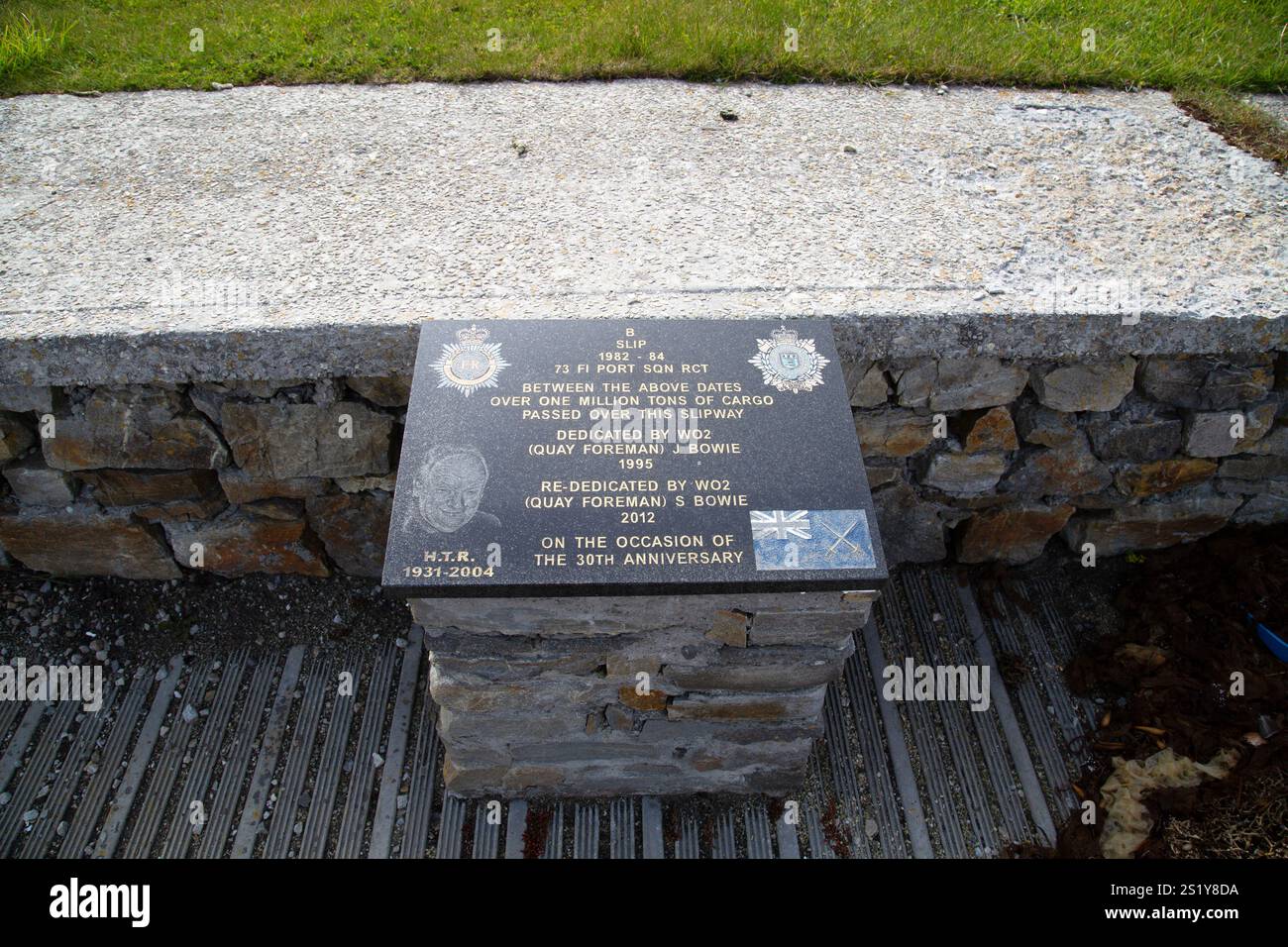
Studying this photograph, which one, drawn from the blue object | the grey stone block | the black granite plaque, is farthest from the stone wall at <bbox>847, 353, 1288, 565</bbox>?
the grey stone block

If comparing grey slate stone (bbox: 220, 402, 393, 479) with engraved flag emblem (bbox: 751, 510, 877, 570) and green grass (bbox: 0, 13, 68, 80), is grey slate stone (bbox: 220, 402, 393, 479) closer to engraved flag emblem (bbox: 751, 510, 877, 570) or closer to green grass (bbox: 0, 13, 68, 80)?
engraved flag emblem (bbox: 751, 510, 877, 570)

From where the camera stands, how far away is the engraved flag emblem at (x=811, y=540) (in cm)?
218

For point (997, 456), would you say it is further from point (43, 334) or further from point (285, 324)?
point (43, 334)

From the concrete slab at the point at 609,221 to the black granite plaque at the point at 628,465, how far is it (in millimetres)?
351

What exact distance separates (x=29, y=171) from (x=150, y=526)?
1614 mm

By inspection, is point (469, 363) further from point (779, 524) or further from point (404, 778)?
point (404, 778)

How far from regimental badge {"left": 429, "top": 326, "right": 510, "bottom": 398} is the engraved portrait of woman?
0.81 feet

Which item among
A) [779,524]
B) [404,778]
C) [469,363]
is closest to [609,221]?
[469,363]

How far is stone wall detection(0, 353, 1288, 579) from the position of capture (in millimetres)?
3139

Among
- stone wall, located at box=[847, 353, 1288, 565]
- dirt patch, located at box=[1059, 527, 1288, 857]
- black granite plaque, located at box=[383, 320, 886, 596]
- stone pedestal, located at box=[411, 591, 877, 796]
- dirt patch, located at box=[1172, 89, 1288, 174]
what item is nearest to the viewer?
black granite plaque, located at box=[383, 320, 886, 596]

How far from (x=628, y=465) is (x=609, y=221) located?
1478 millimetres

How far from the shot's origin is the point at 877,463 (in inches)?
136

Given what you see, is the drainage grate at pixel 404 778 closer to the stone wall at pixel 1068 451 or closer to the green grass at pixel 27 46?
the stone wall at pixel 1068 451

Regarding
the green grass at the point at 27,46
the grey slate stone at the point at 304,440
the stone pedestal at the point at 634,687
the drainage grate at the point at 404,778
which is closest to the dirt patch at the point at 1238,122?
the drainage grate at the point at 404,778
